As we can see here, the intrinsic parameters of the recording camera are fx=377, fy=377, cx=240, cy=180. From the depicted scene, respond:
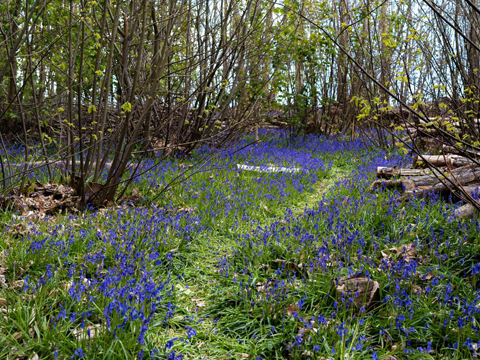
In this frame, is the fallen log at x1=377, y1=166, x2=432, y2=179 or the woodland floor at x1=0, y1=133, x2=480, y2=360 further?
the fallen log at x1=377, y1=166, x2=432, y2=179

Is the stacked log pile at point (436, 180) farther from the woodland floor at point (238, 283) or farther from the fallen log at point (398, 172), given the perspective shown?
the woodland floor at point (238, 283)

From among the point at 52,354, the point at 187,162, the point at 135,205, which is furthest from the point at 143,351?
the point at 187,162

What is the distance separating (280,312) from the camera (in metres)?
2.90

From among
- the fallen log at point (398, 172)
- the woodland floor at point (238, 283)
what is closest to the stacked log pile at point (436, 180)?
the fallen log at point (398, 172)

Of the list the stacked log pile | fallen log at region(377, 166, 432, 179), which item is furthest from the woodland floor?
fallen log at region(377, 166, 432, 179)

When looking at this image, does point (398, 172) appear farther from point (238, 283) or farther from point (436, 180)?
point (238, 283)

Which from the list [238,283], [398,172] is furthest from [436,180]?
[238,283]

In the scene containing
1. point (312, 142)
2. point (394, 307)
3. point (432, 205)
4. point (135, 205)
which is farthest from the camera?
point (312, 142)

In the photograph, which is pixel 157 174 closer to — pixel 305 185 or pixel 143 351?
pixel 305 185

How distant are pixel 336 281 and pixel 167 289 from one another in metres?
1.44

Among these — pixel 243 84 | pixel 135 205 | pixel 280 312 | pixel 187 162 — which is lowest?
pixel 280 312

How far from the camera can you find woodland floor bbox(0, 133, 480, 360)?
2479 millimetres

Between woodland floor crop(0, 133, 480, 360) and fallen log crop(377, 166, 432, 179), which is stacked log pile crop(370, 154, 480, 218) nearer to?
fallen log crop(377, 166, 432, 179)

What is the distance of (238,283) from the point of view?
11.3 ft
